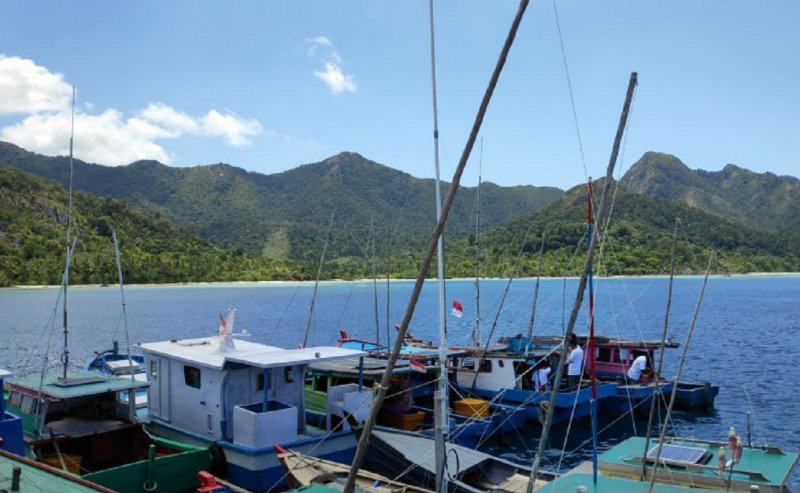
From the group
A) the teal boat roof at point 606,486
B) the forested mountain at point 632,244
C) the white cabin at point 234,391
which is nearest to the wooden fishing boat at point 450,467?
the teal boat roof at point 606,486

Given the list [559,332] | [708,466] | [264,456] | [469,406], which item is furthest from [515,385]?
[559,332]

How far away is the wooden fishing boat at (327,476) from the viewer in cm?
1449

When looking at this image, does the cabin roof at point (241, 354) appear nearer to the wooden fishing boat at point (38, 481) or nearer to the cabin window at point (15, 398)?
the cabin window at point (15, 398)

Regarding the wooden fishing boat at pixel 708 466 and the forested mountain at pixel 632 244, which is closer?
the wooden fishing boat at pixel 708 466

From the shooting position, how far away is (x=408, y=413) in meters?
22.5

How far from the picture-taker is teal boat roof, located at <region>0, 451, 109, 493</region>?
9.78 metres

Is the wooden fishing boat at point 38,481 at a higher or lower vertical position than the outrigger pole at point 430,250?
lower

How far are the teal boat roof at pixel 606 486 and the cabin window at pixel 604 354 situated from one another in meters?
22.3

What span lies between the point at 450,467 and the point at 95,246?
15836 cm

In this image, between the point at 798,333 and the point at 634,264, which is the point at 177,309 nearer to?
the point at 798,333

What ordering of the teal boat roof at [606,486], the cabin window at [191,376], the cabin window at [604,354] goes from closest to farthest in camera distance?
the teal boat roof at [606,486], the cabin window at [191,376], the cabin window at [604,354]

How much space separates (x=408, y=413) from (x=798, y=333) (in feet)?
193

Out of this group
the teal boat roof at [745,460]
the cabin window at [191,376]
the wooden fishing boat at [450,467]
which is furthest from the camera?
the cabin window at [191,376]

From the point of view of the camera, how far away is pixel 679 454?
1509 cm
